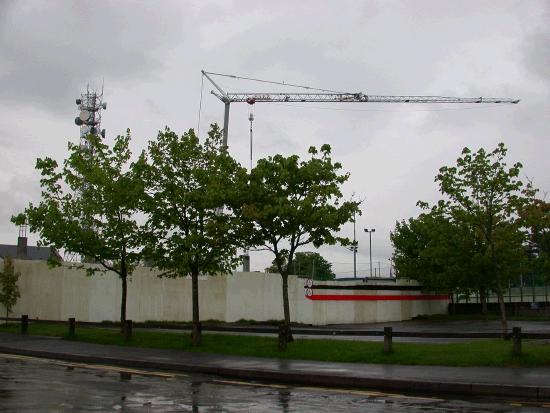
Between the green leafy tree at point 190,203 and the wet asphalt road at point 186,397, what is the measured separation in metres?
7.99

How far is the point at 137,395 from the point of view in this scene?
11930 mm

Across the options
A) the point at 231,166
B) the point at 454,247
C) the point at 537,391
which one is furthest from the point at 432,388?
the point at 454,247

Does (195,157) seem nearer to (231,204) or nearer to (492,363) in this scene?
(231,204)

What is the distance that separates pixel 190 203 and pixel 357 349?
784 cm

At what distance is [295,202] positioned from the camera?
71.2ft

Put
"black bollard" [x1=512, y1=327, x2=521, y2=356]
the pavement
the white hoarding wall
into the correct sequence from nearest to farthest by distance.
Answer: the pavement < "black bollard" [x1=512, y1=327, x2=521, y2=356] < the white hoarding wall

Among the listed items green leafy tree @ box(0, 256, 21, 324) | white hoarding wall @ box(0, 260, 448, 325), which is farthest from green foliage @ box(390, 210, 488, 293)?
green leafy tree @ box(0, 256, 21, 324)

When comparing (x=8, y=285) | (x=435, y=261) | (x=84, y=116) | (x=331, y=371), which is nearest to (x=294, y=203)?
(x=331, y=371)

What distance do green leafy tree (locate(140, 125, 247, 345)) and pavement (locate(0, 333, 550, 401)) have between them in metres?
3.60

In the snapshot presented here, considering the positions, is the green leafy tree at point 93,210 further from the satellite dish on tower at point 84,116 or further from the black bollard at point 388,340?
the satellite dish on tower at point 84,116

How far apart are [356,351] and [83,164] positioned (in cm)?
1399

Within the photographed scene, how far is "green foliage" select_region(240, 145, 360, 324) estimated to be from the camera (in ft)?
70.2

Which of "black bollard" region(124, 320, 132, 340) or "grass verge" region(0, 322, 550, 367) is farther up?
"black bollard" region(124, 320, 132, 340)

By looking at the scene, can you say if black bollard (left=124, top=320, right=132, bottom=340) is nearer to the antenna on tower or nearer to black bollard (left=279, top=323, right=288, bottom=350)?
black bollard (left=279, top=323, right=288, bottom=350)
